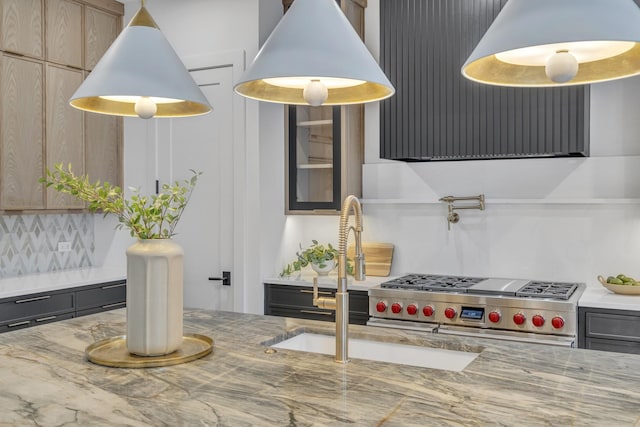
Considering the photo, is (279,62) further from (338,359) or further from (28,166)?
(28,166)

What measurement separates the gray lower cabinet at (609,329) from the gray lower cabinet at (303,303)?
1.23m

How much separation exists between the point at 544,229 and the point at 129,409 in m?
3.02

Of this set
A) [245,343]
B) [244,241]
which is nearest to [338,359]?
[245,343]

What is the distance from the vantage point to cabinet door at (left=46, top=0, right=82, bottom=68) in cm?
416

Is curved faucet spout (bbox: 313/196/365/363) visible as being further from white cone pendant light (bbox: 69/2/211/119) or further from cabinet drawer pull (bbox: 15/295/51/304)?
cabinet drawer pull (bbox: 15/295/51/304)

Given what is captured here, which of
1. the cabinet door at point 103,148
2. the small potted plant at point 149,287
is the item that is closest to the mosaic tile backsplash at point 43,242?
the cabinet door at point 103,148

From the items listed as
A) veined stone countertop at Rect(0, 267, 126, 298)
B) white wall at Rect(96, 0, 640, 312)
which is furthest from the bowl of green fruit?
veined stone countertop at Rect(0, 267, 126, 298)

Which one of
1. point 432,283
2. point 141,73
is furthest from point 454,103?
point 141,73

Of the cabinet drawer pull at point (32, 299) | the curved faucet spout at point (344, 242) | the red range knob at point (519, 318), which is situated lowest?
the red range knob at point (519, 318)

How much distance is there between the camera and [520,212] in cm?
380

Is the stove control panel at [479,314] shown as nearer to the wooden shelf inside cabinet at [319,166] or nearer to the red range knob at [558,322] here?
the red range knob at [558,322]

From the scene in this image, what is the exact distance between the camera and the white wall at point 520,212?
3531mm

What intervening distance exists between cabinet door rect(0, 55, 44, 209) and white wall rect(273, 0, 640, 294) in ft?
5.82

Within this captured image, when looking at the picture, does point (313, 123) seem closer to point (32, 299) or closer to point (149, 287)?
point (32, 299)
